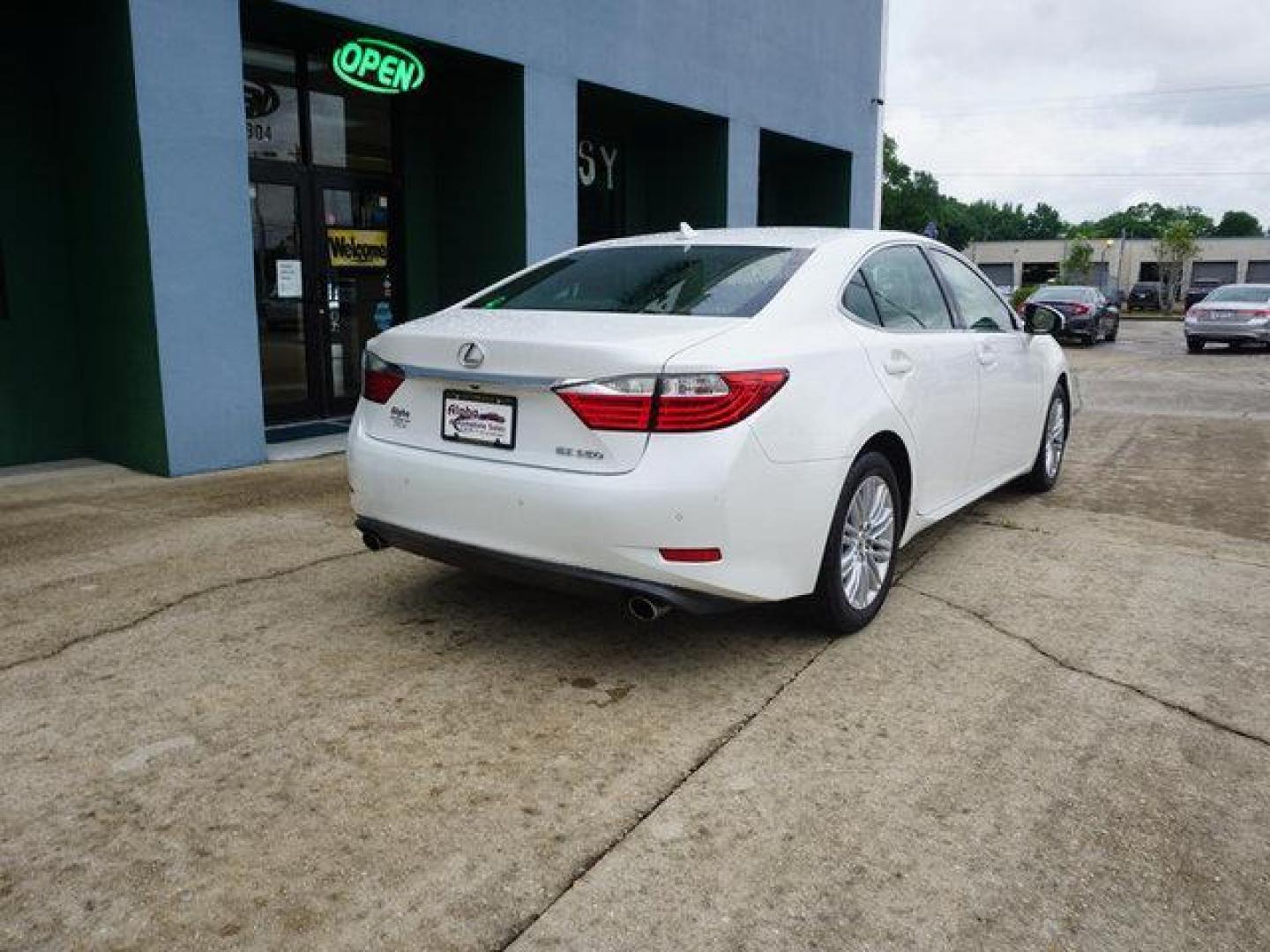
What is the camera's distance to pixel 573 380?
3.28 metres

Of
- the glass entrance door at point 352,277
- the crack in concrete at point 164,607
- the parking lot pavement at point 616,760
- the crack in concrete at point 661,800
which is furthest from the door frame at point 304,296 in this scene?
the crack in concrete at point 661,800

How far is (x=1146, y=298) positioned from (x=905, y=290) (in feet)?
201

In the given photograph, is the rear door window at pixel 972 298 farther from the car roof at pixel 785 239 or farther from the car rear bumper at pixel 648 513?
the car rear bumper at pixel 648 513

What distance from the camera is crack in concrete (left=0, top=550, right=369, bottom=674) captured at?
3.73 m

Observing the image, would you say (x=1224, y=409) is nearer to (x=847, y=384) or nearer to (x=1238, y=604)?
(x=1238, y=604)

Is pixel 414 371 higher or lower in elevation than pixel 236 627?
higher

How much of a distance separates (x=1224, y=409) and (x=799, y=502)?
10.2 meters

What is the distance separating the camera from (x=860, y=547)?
156 inches

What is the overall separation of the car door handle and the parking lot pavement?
1.01 meters

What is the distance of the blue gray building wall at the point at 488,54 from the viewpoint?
685 centimetres

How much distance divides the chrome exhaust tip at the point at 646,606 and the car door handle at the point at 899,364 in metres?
1.44

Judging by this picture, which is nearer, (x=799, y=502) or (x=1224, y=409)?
(x=799, y=502)

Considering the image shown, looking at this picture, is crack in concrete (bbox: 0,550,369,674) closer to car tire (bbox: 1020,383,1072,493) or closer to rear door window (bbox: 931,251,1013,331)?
rear door window (bbox: 931,251,1013,331)

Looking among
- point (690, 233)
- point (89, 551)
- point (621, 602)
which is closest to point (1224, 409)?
point (690, 233)
